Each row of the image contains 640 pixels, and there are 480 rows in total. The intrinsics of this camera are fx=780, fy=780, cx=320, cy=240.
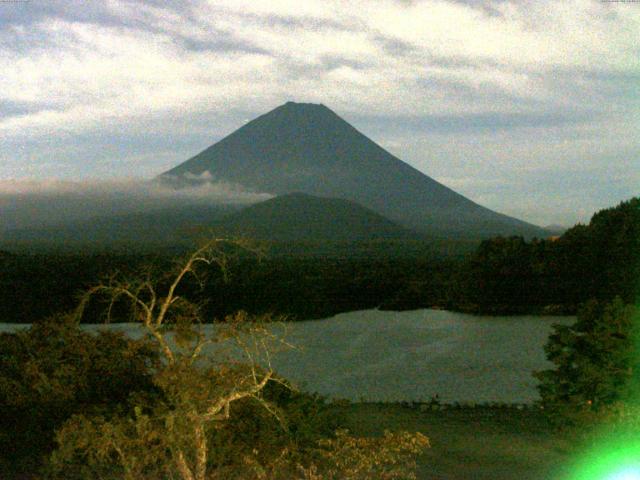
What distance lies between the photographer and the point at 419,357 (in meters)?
12.6

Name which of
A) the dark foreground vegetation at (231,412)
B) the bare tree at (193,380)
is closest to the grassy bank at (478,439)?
the dark foreground vegetation at (231,412)

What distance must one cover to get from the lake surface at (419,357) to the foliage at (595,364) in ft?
7.26

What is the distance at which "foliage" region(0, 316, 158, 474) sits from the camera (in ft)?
19.0

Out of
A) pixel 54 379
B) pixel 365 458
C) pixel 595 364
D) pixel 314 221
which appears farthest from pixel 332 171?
pixel 365 458

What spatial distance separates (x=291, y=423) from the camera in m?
5.96

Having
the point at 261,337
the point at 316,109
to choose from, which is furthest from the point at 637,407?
the point at 316,109

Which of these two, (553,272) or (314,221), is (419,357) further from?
(314,221)

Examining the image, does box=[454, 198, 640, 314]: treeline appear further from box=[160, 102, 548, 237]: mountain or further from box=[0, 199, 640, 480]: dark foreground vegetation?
box=[160, 102, 548, 237]: mountain

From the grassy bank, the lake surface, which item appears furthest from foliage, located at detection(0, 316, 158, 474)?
the lake surface

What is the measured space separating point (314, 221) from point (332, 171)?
2484cm

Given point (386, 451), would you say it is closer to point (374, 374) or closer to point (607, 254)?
point (374, 374)

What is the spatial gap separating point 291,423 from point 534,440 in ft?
8.06

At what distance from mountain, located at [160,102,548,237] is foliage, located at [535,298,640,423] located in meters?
57.9

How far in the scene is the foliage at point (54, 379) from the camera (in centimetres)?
578
